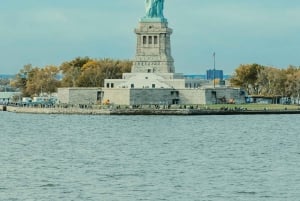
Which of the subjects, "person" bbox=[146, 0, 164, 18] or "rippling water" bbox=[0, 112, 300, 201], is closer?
"rippling water" bbox=[0, 112, 300, 201]

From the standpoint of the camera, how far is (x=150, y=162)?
48.2 metres

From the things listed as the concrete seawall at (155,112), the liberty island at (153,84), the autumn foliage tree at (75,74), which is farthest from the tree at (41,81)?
the concrete seawall at (155,112)

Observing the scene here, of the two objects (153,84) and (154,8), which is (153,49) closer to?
(154,8)

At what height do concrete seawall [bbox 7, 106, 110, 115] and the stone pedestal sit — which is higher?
the stone pedestal

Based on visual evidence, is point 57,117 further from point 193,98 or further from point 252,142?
point 252,142

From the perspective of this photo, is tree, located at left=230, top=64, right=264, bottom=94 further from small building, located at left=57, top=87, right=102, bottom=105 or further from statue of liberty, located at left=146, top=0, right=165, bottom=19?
small building, located at left=57, top=87, right=102, bottom=105

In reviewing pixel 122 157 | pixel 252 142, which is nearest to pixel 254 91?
pixel 252 142

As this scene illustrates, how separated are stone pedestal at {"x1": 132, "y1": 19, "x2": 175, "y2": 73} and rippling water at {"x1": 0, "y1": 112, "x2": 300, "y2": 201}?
25242 mm

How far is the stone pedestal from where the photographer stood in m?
103

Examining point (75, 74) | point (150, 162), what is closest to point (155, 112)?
point (75, 74)

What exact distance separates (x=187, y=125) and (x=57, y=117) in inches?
767

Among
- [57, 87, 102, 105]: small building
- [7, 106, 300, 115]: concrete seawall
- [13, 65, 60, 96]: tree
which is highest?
[13, 65, 60, 96]: tree

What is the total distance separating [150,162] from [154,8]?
58.5m

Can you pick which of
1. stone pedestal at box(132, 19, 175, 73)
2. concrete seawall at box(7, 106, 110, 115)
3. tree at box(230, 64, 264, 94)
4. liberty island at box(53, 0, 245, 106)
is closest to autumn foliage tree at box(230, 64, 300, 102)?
tree at box(230, 64, 264, 94)
